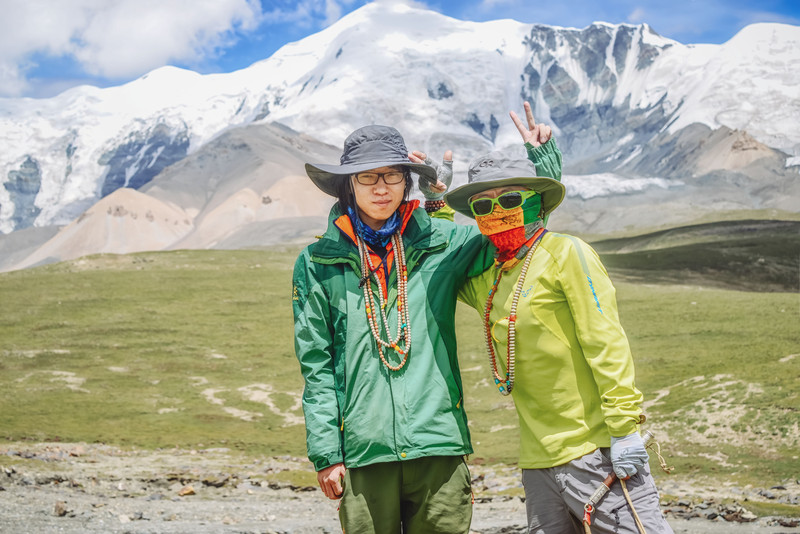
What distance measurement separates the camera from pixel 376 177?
17.2 ft

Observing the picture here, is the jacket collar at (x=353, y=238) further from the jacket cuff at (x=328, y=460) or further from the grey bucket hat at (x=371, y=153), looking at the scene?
the jacket cuff at (x=328, y=460)

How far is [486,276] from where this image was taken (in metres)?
5.34

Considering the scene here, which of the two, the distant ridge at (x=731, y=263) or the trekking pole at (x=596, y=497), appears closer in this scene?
the trekking pole at (x=596, y=497)

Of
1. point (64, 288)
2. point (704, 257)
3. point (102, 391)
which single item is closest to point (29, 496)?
point (102, 391)

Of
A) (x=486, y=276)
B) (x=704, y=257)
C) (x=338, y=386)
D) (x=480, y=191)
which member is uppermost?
(x=480, y=191)

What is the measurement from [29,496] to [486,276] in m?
11.9

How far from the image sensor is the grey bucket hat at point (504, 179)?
516 cm

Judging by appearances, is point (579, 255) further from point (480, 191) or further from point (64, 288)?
point (64, 288)

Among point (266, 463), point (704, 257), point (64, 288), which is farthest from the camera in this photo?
point (704, 257)

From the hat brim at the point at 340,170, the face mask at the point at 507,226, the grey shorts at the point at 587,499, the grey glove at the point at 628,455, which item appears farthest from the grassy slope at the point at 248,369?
the hat brim at the point at 340,170

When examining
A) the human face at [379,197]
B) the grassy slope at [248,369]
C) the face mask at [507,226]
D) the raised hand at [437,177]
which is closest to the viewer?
the face mask at [507,226]

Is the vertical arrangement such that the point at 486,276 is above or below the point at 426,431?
above

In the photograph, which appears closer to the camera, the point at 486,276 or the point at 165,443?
the point at 486,276

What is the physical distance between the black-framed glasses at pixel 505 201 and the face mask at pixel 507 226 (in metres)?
0.02
